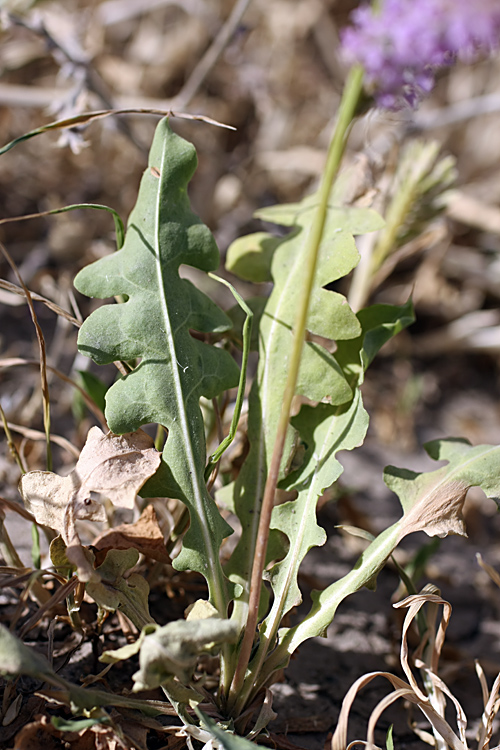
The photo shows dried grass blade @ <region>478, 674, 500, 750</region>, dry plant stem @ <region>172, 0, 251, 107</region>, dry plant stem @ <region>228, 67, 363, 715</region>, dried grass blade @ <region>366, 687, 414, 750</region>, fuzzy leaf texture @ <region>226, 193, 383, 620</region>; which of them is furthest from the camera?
dry plant stem @ <region>172, 0, 251, 107</region>

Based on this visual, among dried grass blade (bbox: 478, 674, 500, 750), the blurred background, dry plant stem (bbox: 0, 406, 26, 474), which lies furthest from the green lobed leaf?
the blurred background

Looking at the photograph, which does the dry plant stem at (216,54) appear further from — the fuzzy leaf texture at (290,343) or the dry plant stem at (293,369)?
the dry plant stem at (293,369)

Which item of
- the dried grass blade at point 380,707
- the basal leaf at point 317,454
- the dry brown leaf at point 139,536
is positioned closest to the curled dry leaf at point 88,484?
the dry brown leaf at point 139,536

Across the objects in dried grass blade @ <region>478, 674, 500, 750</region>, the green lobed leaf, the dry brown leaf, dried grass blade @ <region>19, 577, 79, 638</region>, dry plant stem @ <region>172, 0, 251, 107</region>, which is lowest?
dried grass blade @ <region>478, 674, 500, 750</region>

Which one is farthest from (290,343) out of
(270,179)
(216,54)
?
(270,179)

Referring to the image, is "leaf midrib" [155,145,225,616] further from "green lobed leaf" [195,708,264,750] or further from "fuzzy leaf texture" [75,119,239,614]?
"green lobed leaf" [195,708,264,750]

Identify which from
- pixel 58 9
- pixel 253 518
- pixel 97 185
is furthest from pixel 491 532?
pixel 58 9
